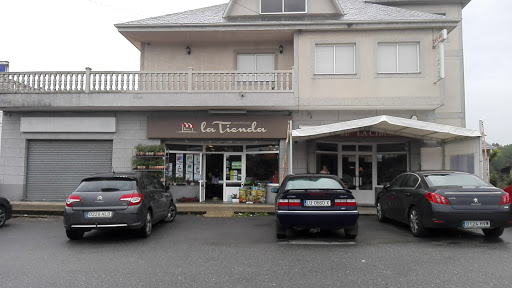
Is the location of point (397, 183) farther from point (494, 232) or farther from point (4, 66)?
point (4, 66)

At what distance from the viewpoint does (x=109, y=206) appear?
773cm

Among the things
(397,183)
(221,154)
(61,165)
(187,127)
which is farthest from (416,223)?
(61,165)

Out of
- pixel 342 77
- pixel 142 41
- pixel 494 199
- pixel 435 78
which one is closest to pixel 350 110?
pixel 342 77

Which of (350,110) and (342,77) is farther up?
(342,77)

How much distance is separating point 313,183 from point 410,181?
278 cm

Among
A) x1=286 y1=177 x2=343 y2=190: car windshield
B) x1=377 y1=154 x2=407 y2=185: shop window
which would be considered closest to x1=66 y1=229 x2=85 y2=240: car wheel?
x1=286 y1=177 x2=343 y2=190: car windshield

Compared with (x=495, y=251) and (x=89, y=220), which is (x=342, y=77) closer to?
(x=495, y=251)

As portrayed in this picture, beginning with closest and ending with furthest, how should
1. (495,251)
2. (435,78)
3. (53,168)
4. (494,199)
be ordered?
(495,251) → (494,199) → (435,78) → (53,168)

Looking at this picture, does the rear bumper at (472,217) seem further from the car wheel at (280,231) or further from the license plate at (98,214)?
the license plate at (98,214)

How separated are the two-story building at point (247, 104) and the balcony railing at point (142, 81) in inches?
1.8

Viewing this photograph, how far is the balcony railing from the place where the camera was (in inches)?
557

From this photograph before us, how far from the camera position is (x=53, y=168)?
49.4ft

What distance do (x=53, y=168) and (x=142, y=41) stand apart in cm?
652

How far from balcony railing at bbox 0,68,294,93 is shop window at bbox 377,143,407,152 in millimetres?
4459
